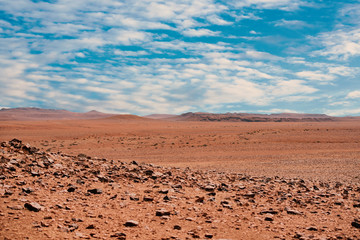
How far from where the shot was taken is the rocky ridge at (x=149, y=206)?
231 inches

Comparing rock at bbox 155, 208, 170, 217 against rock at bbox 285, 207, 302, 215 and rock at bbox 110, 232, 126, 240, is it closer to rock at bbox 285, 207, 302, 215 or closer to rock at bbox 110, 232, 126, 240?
rock at bbox 110, 232, 126, 240

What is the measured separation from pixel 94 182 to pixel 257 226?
5.30 metres

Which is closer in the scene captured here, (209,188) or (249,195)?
(249,195)

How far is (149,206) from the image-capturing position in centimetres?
752

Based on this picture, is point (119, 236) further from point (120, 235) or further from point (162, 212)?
point (162, 212)

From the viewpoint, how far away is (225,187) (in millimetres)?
10133

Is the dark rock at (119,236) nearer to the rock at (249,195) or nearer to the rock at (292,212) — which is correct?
the rock at (292,212)

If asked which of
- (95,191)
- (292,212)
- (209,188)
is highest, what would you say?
(95,191)

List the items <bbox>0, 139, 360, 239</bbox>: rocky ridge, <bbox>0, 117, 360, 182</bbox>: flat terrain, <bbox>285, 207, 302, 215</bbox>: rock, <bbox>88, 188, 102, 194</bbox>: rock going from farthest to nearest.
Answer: <bbox>0, 117, 360, 182</bbox>: flat terrain < <bbox>88, 188, 102, 194</bbox>: rock < <bbox>285, 207, 302, 215</bbox>: rock < <bbox>0, 139, 360, 239</bbox>: rocky ridge

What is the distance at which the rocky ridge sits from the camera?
19.2 feet

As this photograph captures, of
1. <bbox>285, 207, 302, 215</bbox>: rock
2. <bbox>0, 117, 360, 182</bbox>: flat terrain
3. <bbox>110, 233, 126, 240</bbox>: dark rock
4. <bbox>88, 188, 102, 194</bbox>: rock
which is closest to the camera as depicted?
<bbox>110, 233, 126, 240</bbox>: dark rock

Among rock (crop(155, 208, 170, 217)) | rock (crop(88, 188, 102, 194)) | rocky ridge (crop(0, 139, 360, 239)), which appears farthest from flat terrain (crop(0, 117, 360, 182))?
rock (crop(88, 188, 102, 194))

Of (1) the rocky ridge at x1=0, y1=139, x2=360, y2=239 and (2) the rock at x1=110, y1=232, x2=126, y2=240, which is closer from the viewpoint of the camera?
(2) the rock at x1=110, y1=232, x2=126, y2=240

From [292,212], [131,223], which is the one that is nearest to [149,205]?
[131,223]
